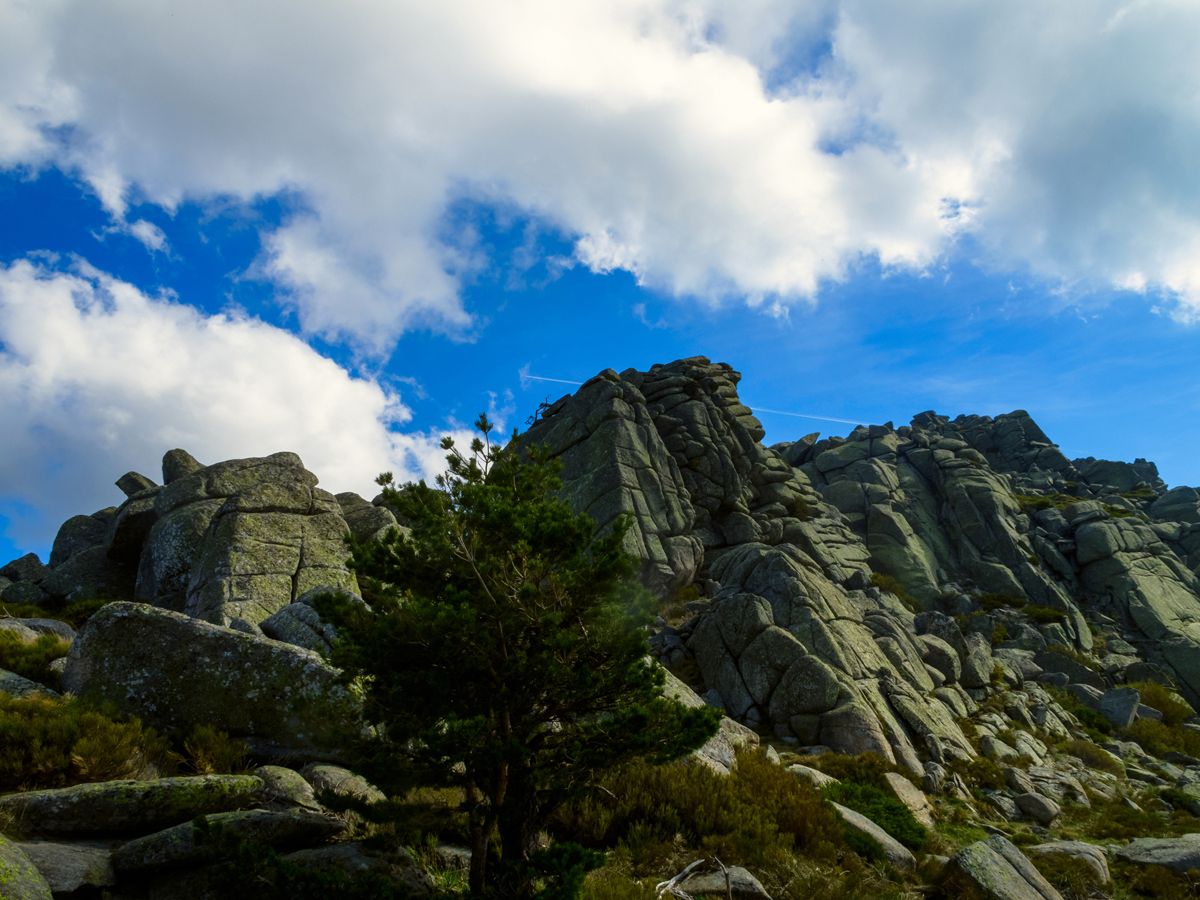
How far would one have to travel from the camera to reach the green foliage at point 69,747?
30.1 feet

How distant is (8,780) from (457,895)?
647 cm

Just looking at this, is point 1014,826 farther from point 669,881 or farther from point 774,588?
point 669,881

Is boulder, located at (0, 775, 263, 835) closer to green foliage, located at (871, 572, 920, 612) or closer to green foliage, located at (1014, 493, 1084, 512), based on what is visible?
green foliage, located at (871, 572, 920, 612)

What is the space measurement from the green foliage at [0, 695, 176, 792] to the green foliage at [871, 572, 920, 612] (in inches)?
1820

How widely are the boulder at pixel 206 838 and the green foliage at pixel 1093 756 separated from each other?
3014cm

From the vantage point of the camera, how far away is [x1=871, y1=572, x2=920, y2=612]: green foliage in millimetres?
48406

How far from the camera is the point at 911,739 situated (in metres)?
24.0

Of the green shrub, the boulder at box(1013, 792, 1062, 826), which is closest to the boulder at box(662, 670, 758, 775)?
the boulder at box(1013, 792, 1062, 826)

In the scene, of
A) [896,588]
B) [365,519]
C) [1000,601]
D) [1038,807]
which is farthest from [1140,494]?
[365,519]

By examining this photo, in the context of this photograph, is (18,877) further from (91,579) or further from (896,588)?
(896,588)

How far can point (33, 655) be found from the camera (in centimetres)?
1417

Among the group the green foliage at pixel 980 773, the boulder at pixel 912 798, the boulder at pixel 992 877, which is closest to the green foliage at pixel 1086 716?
the green foliage at pixel 980 773

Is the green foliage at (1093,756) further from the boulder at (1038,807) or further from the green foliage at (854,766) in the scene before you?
the green foliage at (854,766)

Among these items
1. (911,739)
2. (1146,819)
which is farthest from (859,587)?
(1146,819)
